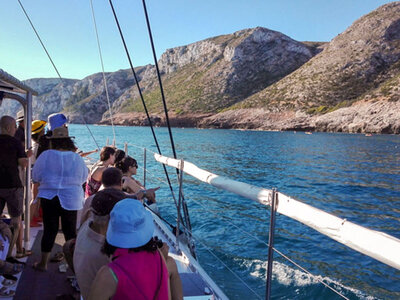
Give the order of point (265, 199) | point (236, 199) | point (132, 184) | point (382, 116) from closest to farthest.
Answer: point (265, 199) < point (132, 184) < point (236, 199) < point (382, 116)

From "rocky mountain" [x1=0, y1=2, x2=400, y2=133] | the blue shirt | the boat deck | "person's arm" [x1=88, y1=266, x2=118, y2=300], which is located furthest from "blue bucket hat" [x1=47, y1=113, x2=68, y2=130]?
"rocky mountain" [x1=0, y1=2, x2=400, y2=133]

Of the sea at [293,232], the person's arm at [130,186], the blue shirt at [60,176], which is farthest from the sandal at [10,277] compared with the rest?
the sea at [293,232]

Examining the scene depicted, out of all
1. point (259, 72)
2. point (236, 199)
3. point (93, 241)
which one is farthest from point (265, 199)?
point (259, 72)

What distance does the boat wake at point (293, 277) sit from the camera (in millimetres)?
6027

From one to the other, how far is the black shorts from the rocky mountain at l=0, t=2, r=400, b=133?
217 ft

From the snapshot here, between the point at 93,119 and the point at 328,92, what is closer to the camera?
the point at 328,92

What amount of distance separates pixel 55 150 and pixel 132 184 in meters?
0.98

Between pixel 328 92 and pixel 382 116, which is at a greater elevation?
pixel 328 92

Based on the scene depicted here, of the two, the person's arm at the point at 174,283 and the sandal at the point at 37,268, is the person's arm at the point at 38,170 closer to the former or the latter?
the sandal at the point at 37,268

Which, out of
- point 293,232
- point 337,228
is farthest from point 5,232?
point 293,232

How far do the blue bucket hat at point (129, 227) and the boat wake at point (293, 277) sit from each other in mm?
5161

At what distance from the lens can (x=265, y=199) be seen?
209 cm

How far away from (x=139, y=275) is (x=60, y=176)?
206 cm

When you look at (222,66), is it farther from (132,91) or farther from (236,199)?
(236,199)
